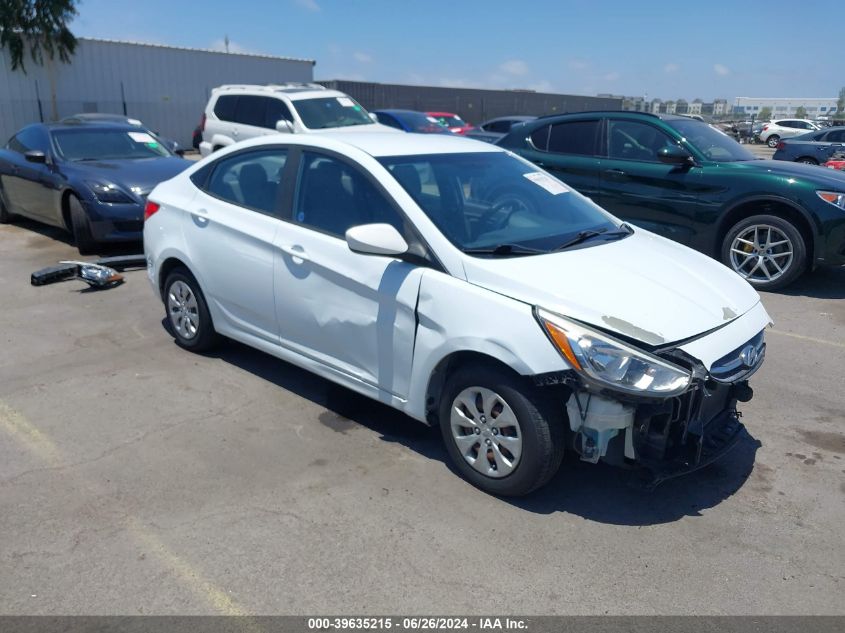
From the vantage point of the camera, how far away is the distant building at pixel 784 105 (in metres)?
73.3

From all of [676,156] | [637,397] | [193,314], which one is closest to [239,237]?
[193,314]

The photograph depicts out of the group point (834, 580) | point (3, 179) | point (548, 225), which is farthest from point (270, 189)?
point (3, 179)

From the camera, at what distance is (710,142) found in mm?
8211

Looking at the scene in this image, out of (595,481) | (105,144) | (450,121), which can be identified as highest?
(105,144)

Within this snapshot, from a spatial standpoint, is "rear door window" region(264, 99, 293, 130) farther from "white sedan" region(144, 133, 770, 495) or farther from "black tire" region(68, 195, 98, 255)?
"white sedan" region(144, 133, 770, 495)

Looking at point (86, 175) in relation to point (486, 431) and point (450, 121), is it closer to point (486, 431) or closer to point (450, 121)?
point (486, 431)

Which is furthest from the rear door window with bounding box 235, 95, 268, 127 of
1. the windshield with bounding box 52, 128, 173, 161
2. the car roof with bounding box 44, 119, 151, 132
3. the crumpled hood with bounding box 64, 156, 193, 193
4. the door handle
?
the door handle

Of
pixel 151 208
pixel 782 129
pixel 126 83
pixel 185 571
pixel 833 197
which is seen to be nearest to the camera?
pixel 185 571

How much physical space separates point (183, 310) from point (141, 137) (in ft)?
17.6

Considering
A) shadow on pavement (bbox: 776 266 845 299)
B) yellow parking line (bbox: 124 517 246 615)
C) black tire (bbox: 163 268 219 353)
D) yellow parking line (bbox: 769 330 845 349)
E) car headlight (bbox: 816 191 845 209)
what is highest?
car headlight (bbox: 816 191 845 209)

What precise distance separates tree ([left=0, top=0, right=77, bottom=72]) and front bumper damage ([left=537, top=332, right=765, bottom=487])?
27063mm

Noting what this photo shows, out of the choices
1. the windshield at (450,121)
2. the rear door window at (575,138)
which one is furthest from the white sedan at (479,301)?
the windshield at (450,121)

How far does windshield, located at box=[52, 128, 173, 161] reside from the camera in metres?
9.20

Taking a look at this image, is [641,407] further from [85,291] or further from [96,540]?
[85,291]
